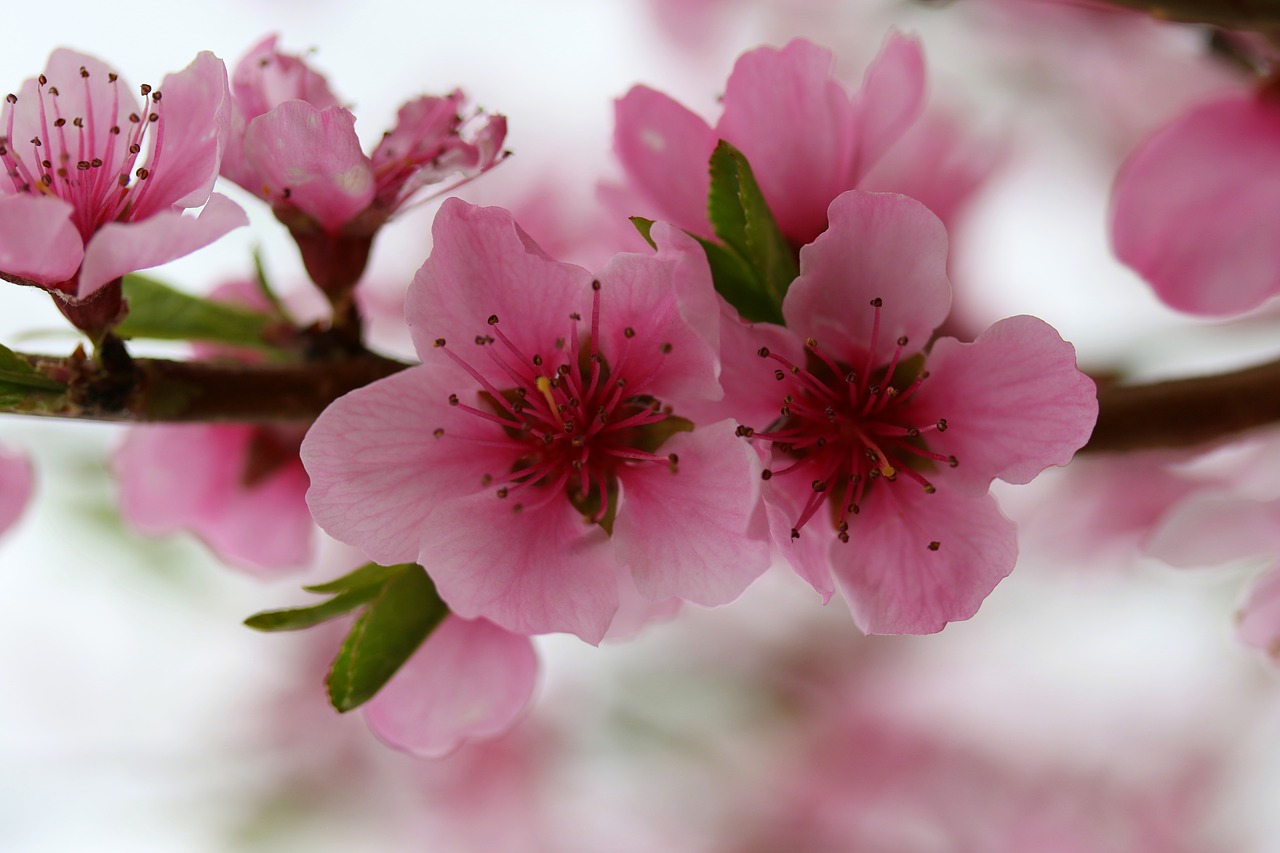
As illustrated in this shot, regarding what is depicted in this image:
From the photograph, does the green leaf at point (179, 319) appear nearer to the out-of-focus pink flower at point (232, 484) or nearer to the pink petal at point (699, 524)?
the out-of-focus pink flower at point (232, 484)

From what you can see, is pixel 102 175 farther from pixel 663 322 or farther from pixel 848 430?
pixel 848 430

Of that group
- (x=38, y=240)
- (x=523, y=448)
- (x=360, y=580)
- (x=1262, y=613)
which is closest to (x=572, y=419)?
(x=523, y=448)

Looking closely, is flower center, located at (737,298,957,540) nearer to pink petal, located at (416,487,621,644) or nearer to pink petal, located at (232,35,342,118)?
pink petal, located at (416,487,621,644)

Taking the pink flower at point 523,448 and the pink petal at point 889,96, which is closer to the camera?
the pink flower at point 523,448

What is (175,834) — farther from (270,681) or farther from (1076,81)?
(1076,81)

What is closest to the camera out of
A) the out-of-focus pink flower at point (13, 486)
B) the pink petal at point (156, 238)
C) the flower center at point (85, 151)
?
the pink petal at point (156, 238)

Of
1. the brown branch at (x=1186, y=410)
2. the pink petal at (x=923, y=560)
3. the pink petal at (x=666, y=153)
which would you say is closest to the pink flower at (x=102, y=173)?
the pink petal at (x=666, y=153)
